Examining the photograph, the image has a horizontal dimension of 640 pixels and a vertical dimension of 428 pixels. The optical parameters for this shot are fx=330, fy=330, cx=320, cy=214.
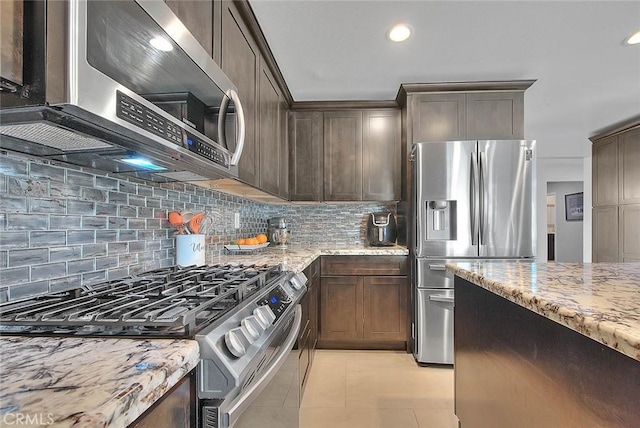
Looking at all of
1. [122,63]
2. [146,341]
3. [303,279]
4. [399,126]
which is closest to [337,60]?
[399,126]

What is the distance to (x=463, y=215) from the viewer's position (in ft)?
8.73

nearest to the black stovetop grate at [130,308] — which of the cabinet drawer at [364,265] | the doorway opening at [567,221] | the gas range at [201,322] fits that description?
the gas range at [201,322]

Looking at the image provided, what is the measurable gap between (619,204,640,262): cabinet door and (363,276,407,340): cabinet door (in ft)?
10.1

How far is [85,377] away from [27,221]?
0.70 meters

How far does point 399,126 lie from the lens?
129 inches

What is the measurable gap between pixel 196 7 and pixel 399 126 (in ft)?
7.79

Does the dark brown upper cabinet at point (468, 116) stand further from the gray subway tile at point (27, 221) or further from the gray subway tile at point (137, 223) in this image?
the gray subway tile at point (27, 221)

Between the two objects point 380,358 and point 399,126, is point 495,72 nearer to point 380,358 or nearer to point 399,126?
point 399,126

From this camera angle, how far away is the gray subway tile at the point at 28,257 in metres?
0.91

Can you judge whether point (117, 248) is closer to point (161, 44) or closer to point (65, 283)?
point (65, 283)

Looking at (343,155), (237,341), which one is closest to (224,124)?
(237,341)

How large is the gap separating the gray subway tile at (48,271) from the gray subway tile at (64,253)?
2 centimetres

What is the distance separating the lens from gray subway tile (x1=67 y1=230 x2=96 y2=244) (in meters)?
1.09

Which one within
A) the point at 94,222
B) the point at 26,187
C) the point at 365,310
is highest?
the point at 26,187
